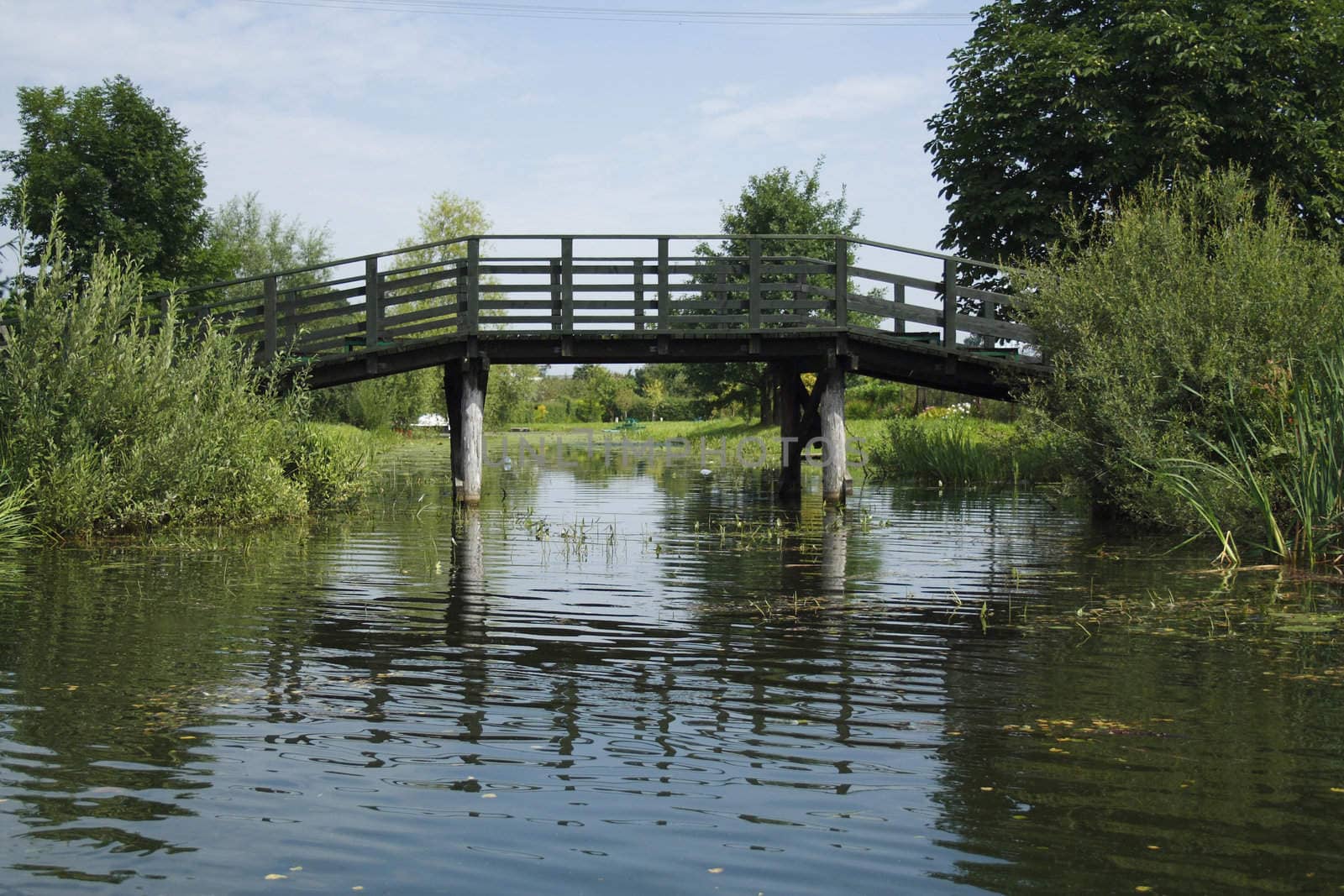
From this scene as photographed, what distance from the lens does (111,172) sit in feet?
147

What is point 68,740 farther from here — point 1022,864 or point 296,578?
point 296,578

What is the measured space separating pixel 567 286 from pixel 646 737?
15303mm

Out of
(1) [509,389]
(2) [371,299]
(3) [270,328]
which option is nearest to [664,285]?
(2) [371,299]

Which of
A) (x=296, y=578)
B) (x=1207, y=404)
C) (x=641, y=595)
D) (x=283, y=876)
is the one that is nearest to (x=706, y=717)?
(x=283, y=876)

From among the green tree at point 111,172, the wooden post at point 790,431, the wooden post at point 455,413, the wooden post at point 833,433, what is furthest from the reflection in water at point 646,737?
the green tree at point 111,172

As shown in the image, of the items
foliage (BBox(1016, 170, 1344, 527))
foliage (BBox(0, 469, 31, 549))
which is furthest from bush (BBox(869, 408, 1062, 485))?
foliage (BBox(0, 469, 31, 549))

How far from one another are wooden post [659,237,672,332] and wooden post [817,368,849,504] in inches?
126

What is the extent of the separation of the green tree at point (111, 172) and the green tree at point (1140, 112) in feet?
92.9

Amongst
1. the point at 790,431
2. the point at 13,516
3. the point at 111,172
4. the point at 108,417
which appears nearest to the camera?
the point at 13,516

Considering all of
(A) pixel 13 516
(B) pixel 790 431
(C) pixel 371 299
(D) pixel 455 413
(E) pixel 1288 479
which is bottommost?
(A) pixel 13 516

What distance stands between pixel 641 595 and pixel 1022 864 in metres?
7.16

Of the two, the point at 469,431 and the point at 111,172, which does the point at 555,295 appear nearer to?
the point at 469,431

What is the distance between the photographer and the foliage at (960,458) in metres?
27.8

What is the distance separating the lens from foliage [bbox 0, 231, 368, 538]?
1584cm
